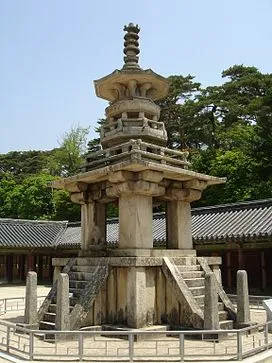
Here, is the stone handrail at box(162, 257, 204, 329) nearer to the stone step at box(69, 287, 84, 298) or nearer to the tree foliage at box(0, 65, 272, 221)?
the stone step at box(69, 287, 84, 298)

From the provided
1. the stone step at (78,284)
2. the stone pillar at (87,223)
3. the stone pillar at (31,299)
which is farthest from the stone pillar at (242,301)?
the stone pillar at (31,299)

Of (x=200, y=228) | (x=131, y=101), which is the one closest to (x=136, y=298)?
(x=131, y=101)

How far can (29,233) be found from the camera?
3462cm

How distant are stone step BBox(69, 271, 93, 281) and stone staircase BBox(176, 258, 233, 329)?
2439mm

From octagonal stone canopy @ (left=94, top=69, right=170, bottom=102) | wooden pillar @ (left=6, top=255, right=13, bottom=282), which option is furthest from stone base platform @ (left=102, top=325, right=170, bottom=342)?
wooden pillar @ (left=6, top=255, right=13, bottom=282)

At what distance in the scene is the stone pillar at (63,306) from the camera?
9938 mm

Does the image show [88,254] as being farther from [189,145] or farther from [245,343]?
[189,145]

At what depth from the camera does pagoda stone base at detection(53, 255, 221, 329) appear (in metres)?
10.6

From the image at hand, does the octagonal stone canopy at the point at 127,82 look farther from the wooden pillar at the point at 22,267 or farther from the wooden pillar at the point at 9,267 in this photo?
the wooden pillar at the point at 22,267

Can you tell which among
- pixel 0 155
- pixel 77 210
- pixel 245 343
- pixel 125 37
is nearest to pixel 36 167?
pixel 0 155

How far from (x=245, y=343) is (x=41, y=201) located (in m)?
42.1

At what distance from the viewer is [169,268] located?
1101 cm

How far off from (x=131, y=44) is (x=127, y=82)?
1.38 m

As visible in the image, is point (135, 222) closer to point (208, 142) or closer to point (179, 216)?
point (179, 216)
